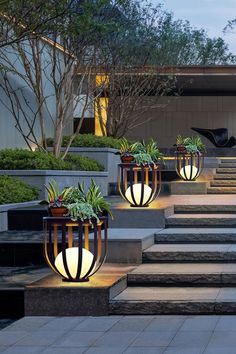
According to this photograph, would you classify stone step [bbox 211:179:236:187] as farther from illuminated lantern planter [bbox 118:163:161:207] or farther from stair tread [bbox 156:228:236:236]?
stair tread [bbox 156:228:236:236]

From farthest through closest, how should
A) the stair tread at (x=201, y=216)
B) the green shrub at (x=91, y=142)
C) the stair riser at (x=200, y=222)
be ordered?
the green shrub at (x=91, y=142)
the stair tread at (x=201, y=216)
the stair riser at (x=200, y=222)

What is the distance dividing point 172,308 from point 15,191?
546cm

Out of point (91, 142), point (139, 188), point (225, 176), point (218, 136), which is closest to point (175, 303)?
point (139, 188)

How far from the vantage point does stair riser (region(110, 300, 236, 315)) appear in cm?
763

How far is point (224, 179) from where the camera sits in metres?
16.9

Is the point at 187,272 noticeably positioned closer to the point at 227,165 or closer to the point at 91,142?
the point at 91,142

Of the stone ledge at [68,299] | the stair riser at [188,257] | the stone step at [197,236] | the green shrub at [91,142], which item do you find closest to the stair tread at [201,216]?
the stone step at [197,236]

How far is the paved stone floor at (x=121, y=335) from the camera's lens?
638 centimetres

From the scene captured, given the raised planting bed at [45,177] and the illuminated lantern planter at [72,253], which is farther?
the raised planting bed at [45,177]

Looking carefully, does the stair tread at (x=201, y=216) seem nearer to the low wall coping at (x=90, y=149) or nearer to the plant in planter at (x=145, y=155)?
the plant in planter at (x=145, y=155)

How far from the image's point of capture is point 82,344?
658 cm

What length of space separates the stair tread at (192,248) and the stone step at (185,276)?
457 millimetres

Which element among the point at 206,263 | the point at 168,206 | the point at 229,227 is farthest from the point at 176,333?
the point at 168,206

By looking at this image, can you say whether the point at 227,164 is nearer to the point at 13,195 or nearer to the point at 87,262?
the point at 13,195
